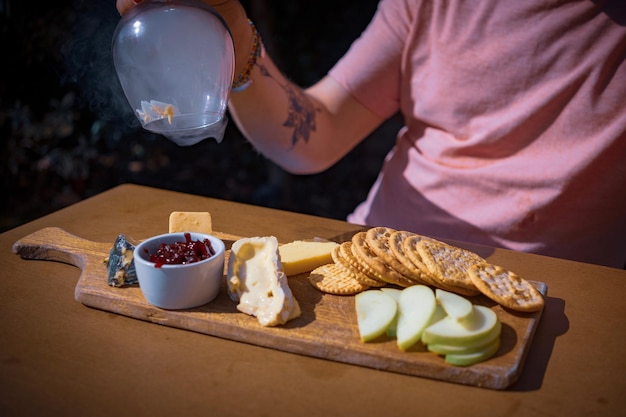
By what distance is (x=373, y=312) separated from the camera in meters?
1.33

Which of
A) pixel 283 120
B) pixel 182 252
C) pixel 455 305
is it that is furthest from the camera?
pixel 283 120

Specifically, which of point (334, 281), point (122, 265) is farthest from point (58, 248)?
point (334, 281)

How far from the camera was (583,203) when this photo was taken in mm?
1961

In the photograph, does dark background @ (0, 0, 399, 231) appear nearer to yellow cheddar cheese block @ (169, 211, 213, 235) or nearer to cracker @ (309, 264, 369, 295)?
yellow cheddar cheese block @ (169, 211, 213, 235)

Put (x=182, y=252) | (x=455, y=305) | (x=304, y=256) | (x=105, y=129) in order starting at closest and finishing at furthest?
1. (x=455, y=305)
2. (x=182, y=252)
3. (x=304, y=256)
4. (x=105, y=129)

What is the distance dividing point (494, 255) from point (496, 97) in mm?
570

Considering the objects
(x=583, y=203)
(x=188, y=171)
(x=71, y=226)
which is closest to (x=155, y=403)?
(x=71, y=226)

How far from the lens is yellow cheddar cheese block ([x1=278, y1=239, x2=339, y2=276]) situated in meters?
1.54

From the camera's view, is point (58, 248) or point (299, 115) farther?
point (299, 115)

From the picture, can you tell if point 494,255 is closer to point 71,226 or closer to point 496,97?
point 496,97

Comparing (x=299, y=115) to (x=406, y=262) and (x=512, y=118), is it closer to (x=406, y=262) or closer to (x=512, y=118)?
(x=512, y=118)

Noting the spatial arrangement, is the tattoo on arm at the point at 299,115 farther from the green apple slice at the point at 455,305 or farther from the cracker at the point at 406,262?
the green apple slice at the point at 455,305

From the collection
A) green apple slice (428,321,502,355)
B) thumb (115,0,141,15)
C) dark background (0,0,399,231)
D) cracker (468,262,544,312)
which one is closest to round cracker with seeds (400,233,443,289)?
cracker (468,262,544,312)

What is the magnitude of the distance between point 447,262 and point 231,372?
0.59m
